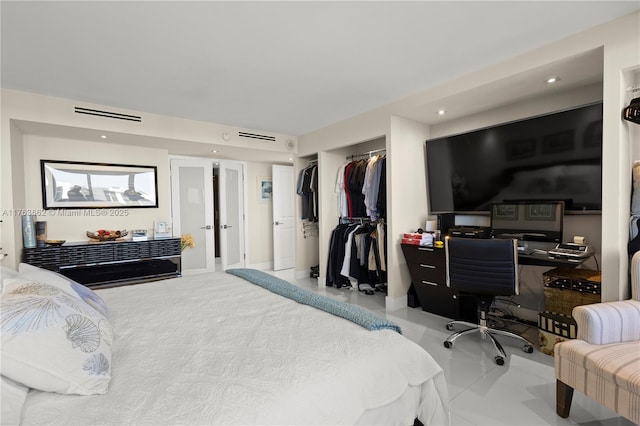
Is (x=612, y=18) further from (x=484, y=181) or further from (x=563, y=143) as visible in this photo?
(x=484, y=181)

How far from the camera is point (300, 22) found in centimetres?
188

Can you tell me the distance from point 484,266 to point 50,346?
254cm

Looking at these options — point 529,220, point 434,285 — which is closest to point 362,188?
point 434,285

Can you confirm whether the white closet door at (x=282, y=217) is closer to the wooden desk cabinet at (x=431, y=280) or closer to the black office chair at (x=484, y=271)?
the wooden desk cabinet at (x=431, y=280)

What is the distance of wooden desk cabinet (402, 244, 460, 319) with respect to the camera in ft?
9.89

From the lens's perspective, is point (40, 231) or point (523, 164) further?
point (40, 231)

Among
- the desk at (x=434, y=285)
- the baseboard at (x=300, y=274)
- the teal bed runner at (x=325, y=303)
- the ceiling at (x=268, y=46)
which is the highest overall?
the ceiling at (x=268, y=46)

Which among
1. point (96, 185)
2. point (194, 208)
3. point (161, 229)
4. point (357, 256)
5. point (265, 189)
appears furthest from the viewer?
point (265, 189)

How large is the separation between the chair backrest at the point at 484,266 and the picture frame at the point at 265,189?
3936 millimetres

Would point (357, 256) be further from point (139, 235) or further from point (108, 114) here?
point (108, 114)

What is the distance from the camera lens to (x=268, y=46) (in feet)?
7.03

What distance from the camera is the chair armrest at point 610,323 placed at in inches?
63.1

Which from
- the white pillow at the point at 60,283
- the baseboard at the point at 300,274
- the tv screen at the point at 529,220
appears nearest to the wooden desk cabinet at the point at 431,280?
the tv screen at the point at 529,220

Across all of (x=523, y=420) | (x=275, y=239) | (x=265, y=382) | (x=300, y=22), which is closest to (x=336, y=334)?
(x=265, y=382)
